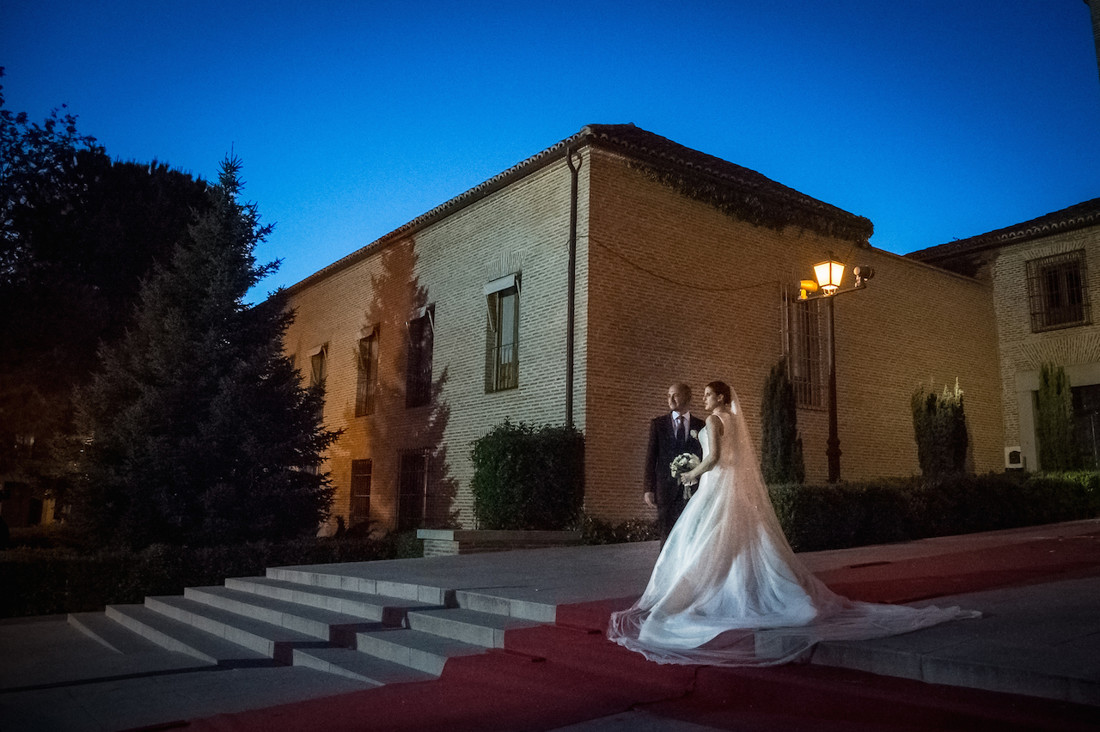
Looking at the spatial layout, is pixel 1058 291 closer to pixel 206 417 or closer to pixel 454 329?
pixel 454 329

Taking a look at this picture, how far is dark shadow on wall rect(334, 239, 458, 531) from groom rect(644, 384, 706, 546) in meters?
7.96

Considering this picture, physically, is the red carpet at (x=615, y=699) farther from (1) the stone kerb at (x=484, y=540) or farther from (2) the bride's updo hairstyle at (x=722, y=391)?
(1) the stone kerb at (x=484, y=540)

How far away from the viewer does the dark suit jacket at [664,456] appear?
718 cm

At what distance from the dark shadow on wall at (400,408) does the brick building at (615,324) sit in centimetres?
5

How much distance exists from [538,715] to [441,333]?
41.5ft

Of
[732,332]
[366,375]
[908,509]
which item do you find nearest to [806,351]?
[732,332]

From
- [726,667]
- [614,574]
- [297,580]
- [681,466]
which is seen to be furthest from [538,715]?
[297,580]

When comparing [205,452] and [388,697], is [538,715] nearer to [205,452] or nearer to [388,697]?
[388,697]

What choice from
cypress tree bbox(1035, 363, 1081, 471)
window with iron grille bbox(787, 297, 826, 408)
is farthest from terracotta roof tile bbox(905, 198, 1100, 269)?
window with iron grille bbox(787, 297, 826, 408)

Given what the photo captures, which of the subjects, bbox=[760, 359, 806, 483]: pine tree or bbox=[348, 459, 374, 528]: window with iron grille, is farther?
bbox=[348, 459, 374, 528]: window with iron grille

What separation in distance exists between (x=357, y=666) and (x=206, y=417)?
358 inches

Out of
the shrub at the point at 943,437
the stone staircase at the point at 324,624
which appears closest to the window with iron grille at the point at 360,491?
the stone staircase at the point at 324,624

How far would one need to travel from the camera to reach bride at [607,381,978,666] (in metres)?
4.59

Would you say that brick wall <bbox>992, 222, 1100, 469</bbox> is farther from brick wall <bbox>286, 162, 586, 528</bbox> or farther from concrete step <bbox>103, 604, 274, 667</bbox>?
concrete step <bbox>103, 604, 274, 667</bbox>
